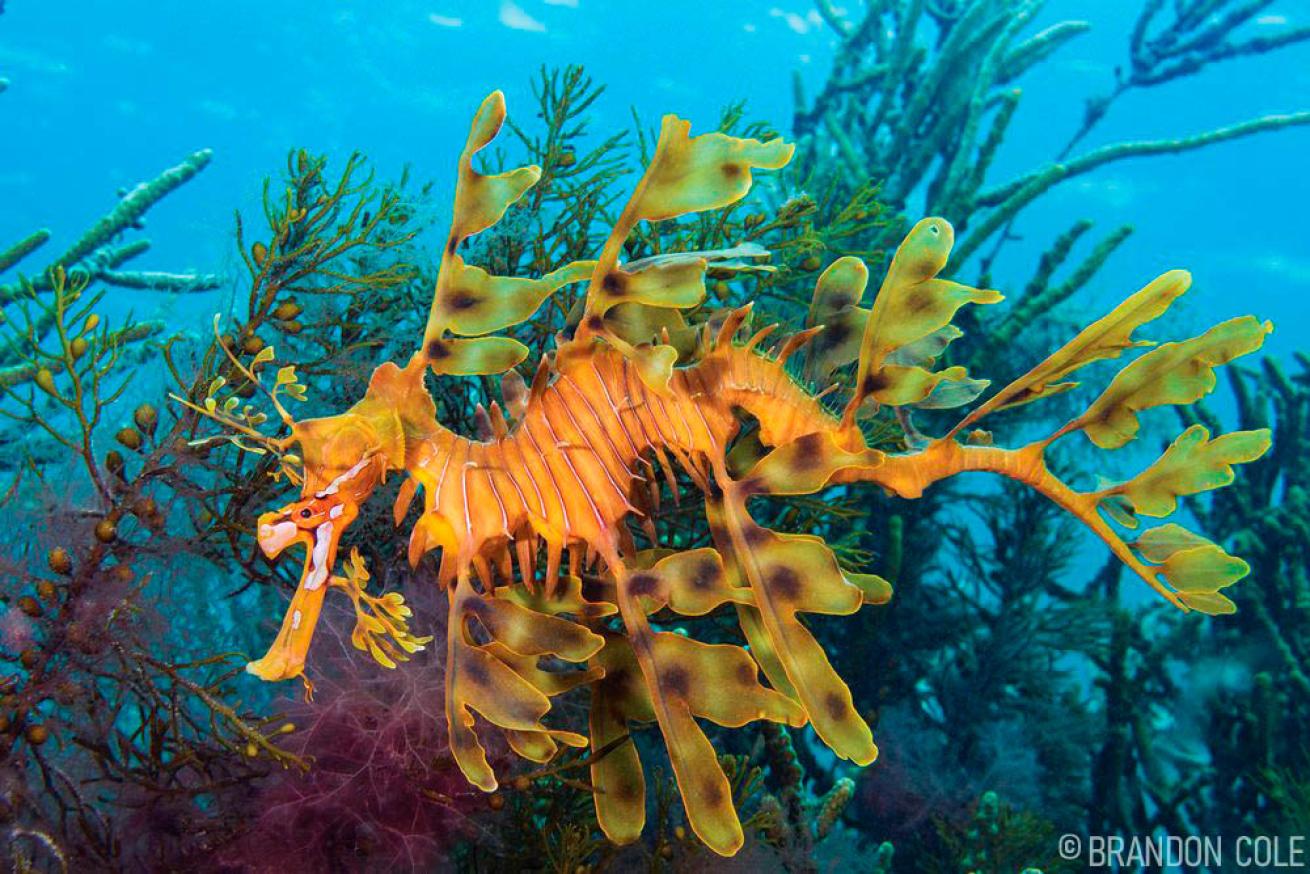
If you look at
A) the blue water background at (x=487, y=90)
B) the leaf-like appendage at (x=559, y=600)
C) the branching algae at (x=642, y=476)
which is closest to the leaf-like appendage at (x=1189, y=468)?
the branching algae at (x=642, y=476)

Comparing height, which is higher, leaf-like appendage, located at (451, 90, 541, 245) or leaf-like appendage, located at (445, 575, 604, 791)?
leaf-like appendage, located at (451, 90, 541, 245)

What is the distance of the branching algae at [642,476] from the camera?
1063 millimetres

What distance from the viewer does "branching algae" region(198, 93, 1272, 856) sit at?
1063 millimetres

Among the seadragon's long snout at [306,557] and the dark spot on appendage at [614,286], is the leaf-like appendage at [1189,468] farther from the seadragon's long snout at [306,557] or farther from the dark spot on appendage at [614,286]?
the seadragon's long snout at [306,557]

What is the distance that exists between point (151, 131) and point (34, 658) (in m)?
43.1

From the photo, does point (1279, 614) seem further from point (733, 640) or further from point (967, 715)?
point (733, 640)

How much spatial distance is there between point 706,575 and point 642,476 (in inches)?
8.6

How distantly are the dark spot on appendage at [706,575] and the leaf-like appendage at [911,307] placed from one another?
367 mm

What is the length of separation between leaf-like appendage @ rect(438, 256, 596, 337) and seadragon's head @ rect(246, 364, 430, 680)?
0.13 m

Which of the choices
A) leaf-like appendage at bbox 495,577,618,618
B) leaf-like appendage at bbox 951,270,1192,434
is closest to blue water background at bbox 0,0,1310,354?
leaf-like appendage at bbox 495,577,618,618

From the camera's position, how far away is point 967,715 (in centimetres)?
466

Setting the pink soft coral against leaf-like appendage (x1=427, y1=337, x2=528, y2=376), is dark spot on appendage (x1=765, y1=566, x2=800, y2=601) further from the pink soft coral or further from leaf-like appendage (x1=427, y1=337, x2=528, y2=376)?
the pink soft coral

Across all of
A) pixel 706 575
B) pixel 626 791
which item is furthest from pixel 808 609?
pixel 626 791

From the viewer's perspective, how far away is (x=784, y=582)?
3.67ft
